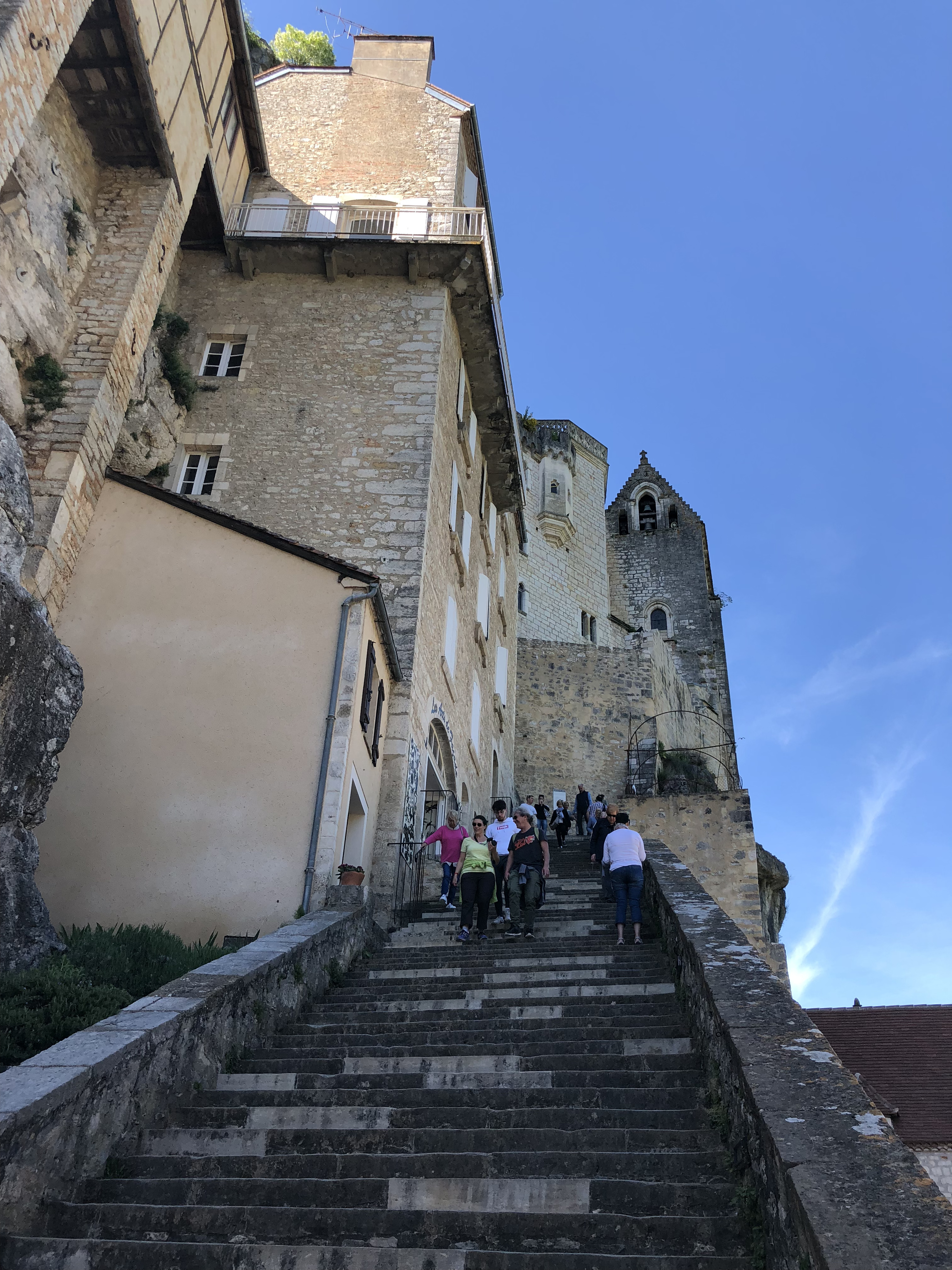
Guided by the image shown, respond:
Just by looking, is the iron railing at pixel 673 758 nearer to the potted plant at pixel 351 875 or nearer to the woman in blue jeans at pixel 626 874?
the woman in blue jeans at pixel 626 874

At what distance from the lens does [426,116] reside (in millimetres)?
18562

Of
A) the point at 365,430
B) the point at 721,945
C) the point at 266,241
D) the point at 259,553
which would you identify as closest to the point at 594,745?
the point at 365,430

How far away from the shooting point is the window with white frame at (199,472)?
14.3m

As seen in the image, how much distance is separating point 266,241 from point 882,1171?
15.6m

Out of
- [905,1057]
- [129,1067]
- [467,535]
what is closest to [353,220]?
[467,535]

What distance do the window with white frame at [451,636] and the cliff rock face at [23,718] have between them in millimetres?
7247

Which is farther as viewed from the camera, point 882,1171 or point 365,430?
point 365,430

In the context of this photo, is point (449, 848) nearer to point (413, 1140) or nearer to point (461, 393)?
point (413, 1140)

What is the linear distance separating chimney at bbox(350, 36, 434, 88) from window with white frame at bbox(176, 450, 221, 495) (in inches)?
381

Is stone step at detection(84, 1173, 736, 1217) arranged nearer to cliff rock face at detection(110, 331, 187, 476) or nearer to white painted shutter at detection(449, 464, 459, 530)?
cliff rock face at detection(110, 331, 187, 476)

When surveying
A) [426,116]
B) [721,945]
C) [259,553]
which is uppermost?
[426,116]

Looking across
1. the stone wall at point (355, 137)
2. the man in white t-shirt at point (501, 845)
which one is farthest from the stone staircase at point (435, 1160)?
the stone wall at point (355, 137)

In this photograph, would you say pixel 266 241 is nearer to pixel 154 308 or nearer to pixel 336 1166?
pixel 154 308

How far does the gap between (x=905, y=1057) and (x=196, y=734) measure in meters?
15.7
